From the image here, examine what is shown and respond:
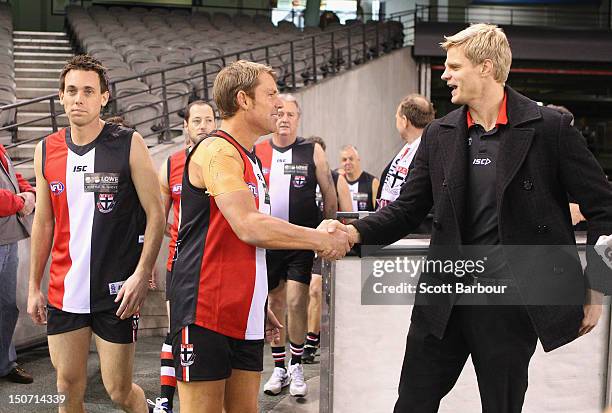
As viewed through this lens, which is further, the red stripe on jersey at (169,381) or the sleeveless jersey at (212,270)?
the red stripe on jersey at (169,381)

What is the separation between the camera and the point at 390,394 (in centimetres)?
376

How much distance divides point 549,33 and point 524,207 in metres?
14.7

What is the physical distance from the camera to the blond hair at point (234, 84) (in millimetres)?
2855

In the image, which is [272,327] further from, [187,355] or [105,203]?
[105,203]

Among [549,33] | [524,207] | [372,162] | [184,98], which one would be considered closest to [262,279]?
[524,207]

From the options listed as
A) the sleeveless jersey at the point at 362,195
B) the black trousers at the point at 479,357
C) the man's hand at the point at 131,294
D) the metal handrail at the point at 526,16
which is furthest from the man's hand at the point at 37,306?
the metal handrail at the point at 526,16

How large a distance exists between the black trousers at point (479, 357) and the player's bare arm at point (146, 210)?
123 cm

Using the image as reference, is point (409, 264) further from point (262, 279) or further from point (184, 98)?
point (184, 98)

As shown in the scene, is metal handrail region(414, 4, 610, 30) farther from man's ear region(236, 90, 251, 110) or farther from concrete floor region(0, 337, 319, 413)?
man's ear region(236, 90, 251, 110)

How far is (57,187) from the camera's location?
357 centimetres

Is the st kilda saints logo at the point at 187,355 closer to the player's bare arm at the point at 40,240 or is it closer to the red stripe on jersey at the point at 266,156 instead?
the player's bare arm at the point at 40,240

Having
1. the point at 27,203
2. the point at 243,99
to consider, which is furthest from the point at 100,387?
the point at 243,99

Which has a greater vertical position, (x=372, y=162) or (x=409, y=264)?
(x=409, y=264)

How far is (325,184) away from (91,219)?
2.29 m
